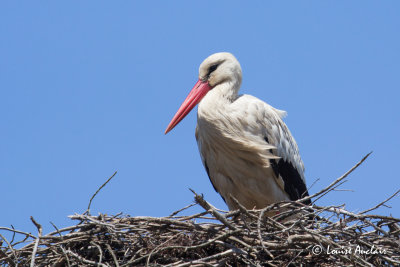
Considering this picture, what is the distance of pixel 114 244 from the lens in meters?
4.88

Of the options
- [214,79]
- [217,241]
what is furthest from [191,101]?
[217,241]

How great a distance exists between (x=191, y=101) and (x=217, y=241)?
212 cm

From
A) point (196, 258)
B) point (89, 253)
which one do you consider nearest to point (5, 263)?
point (89, 253)

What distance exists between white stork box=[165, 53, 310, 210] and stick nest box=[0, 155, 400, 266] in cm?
110

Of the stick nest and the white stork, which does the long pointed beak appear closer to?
the white stork

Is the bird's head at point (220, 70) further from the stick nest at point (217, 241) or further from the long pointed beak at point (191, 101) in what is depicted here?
the stick nest at point (217, 241)

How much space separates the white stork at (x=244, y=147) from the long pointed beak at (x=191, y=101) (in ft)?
0.49

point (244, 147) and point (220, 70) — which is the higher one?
point (220, 70)

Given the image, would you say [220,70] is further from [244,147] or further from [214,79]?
[244,147]

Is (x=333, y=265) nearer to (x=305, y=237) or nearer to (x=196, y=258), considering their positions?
(x=305, y=237)

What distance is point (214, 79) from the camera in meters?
6.40

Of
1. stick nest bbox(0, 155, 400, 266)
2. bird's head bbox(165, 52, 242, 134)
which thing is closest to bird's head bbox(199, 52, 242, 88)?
bird's head bbox(165, 52, 242, 134)

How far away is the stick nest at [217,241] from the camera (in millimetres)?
4578

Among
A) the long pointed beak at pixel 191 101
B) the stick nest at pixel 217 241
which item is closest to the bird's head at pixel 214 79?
the long pointed beak at pixel 191 101
